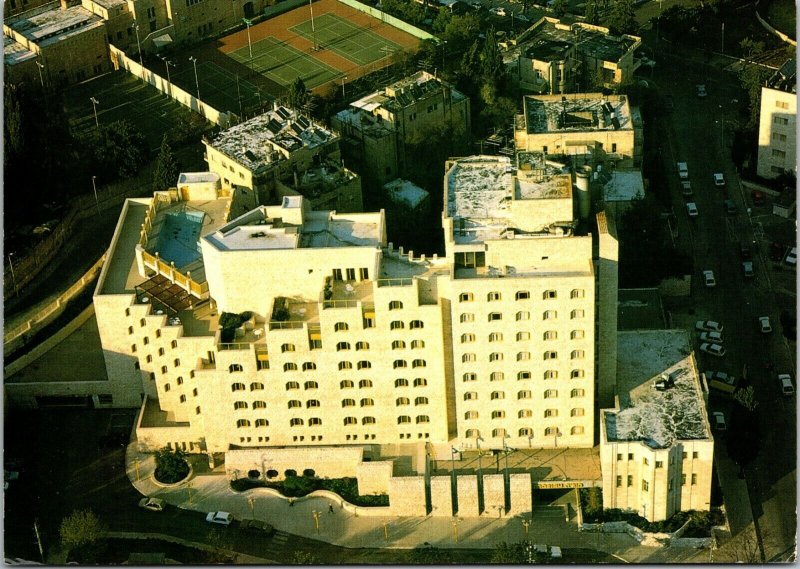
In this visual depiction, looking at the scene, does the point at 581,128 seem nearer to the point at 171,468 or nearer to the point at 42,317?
the point at 171,468

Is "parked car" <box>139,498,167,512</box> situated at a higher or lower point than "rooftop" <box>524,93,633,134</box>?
lower

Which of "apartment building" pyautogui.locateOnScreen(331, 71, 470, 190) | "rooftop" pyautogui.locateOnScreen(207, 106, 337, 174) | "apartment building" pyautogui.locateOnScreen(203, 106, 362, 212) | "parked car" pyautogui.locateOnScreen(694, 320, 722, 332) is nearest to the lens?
"parked car" pyautogui.locateOnScreen(694, 320, 722, 332)

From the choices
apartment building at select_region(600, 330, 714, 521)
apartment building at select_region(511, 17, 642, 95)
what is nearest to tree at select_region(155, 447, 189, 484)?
apartment building at select_region(600, 330, 714, 521)

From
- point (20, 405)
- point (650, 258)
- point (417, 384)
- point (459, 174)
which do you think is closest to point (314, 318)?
point (417, 384)

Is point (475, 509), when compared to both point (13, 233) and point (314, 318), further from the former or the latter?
point (13, 233)

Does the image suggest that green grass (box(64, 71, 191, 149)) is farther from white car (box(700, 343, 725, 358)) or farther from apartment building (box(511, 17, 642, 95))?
white car (box(700, 343, 725, 358))

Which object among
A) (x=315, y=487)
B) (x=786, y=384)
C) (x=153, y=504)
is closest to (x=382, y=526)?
(x=315, y=487)
